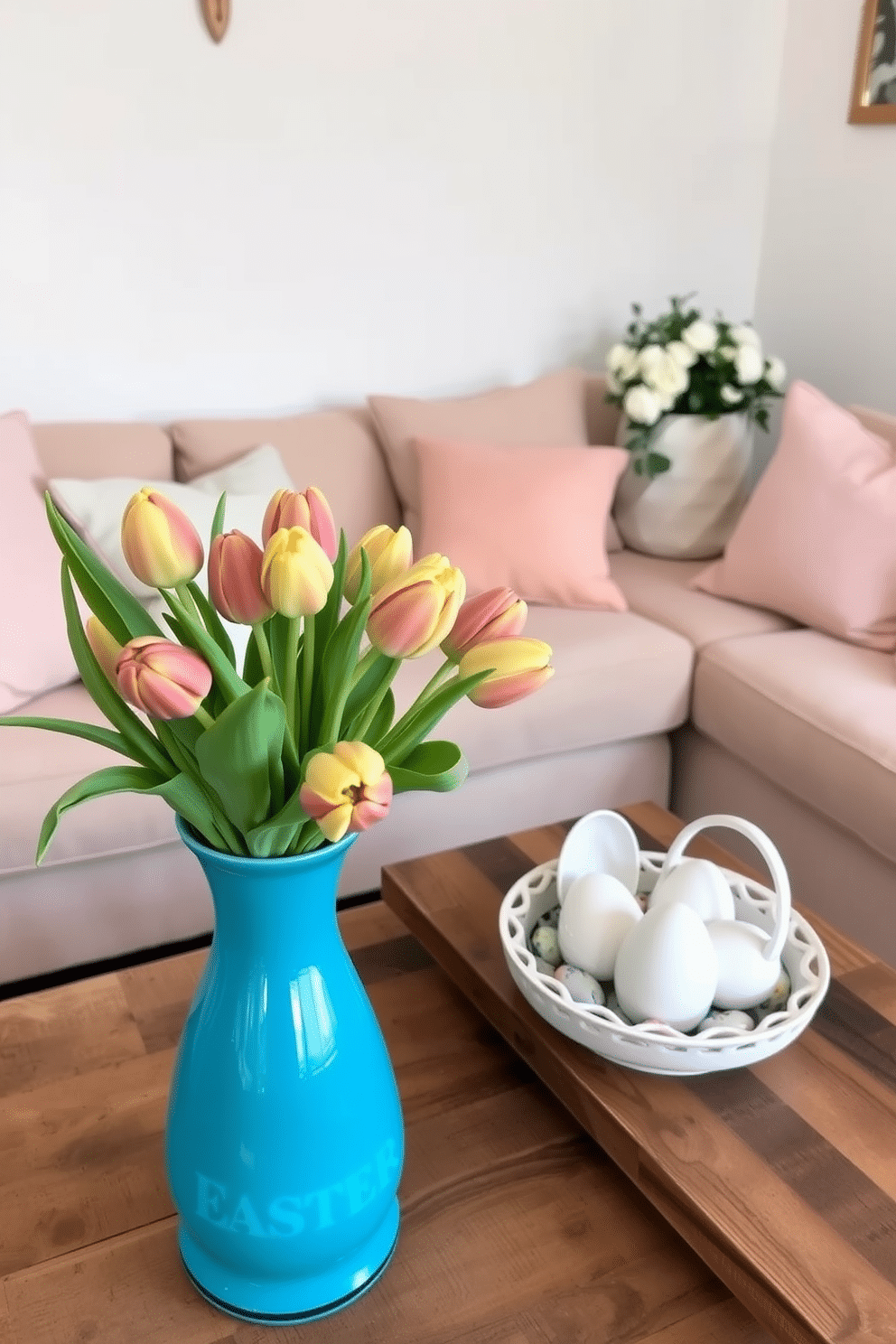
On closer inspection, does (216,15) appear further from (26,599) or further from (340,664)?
(340,664)

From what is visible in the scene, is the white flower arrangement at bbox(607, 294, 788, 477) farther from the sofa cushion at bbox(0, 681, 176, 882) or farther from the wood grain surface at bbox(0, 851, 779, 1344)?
the wood grain surface at bbox(0, 851, 779, 1344)

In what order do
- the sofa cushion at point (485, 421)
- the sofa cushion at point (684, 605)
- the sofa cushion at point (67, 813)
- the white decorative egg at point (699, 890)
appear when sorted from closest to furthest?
the white decorative egg at point (699, 890), the sofa cushion at point (67, 813), the sofa cushion at point (684, 605), the sofa cushion at point (485, 421)

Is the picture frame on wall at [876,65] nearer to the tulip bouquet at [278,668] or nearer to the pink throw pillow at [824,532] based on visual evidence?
the pink throw pillow at [824,532]

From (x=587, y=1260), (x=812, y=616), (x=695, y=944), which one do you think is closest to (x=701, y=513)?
(x=812, y=616)

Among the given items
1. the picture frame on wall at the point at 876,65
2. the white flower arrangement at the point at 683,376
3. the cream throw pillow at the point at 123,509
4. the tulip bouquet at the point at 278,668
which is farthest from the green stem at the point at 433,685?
the picture frame on wall at the point at 876,65

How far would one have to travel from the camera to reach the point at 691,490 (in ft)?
7.97

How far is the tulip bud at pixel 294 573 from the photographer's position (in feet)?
2.13

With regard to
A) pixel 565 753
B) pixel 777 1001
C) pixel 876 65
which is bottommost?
pixel 565 753

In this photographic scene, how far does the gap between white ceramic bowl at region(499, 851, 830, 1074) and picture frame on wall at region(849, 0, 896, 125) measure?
2124 mm

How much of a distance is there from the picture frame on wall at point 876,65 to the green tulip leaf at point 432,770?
91.6 inches

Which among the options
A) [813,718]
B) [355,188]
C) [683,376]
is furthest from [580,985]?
[355,188]

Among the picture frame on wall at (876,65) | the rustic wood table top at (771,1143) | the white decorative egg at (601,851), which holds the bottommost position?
the rustic wood table top at (771,1143)

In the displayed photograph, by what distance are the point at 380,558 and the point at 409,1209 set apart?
57 cm

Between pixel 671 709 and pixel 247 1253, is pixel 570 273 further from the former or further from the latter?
pixel 247 1253
